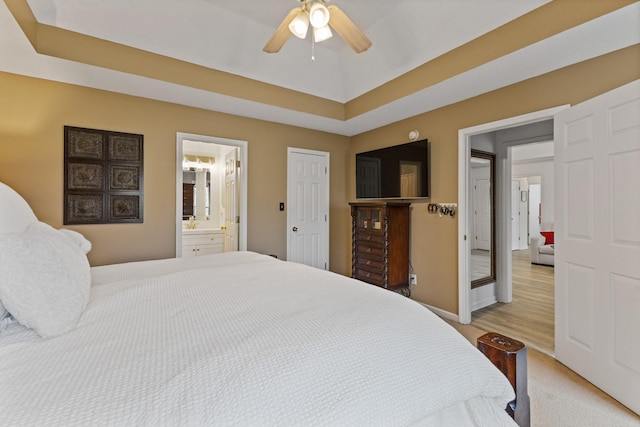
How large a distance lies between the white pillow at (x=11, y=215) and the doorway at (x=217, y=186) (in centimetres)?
197

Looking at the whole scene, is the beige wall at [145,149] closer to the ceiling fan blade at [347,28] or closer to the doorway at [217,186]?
the doorway at [217,186]

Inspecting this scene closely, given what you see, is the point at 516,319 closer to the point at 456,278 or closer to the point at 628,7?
the point at 456,278

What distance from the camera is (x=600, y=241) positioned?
2.04 metres

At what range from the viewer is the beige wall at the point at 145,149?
2.57 metres

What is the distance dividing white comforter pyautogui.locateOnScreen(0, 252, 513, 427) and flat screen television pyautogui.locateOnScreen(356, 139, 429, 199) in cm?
258

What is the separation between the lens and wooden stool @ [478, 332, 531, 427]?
3.26 ft

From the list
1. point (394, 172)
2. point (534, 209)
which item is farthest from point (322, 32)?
point (534, 209)

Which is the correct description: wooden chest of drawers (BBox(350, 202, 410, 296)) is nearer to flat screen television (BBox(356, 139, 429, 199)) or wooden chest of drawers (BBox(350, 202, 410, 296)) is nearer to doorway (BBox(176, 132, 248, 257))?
flat screen television (BBox(356, 139, 429, 199))

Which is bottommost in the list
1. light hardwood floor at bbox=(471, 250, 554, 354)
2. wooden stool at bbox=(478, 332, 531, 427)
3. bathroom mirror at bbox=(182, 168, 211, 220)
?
light hardwood floor at bbox=(471, 250, 554, 354)

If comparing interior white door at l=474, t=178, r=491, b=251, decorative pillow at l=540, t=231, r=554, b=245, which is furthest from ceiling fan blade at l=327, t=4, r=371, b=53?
decorative pillow at l=540, t=231, r=554, b=245

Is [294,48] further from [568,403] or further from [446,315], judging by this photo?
[568,403]

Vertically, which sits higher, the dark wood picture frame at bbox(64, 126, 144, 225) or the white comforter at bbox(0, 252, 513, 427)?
the dark wood picture frame at bbox(64, 126, 144, 225)

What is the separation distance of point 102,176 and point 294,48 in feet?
7.83

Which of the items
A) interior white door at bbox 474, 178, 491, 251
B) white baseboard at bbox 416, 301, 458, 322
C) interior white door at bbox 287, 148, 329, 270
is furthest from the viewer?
interior white door at bbox 287, 148, 329, 270
